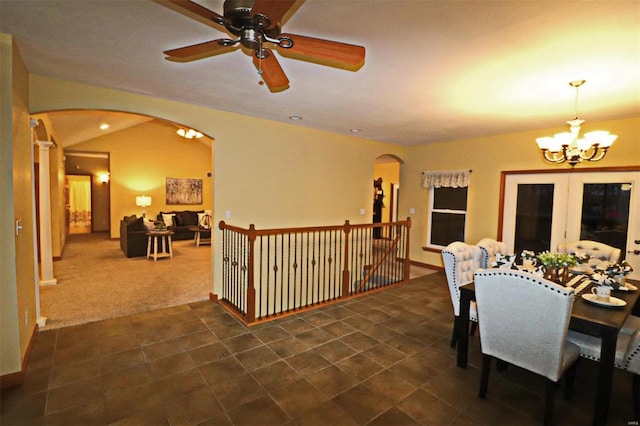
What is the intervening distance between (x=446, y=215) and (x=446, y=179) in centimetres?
75

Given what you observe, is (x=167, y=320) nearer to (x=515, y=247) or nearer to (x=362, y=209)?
(x=362, y=209)

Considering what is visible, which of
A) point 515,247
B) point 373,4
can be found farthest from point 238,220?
point 515,247

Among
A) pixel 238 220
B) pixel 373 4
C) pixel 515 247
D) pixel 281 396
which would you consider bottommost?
pixel 281 396

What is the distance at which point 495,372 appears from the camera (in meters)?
2.58

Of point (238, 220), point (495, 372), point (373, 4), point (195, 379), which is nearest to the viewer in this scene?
point (373, 4)

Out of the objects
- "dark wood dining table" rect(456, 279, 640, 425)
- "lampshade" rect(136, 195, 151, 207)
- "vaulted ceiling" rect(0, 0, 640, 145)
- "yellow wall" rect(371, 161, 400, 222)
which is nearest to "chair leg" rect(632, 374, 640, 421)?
"dark wood dining table" rect(456, 279, 640, 425)

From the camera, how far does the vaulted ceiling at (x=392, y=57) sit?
181 centimetres

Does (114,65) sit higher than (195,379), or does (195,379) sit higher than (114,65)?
(114,65)

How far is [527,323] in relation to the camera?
1966 mm

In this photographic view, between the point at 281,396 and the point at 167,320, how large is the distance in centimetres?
190

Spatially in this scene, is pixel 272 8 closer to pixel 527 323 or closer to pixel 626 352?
pixel 527 323

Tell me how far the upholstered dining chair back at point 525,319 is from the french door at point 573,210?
123 inches

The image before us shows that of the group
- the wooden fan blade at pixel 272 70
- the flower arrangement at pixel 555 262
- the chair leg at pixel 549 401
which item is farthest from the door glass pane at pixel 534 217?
the wooden fan blade at pixel 272 70

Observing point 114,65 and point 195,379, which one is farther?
point 114,65
